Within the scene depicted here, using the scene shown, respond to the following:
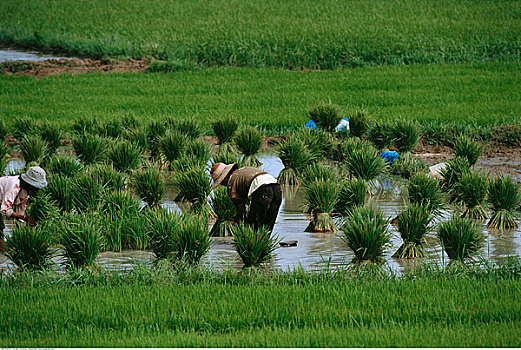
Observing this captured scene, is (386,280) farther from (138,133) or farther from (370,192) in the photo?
(138,133)

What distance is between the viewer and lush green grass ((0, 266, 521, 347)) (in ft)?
18.2

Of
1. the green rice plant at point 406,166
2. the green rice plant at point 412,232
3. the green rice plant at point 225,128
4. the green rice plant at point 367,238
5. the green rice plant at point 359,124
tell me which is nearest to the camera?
the green rice plant at point 367,238

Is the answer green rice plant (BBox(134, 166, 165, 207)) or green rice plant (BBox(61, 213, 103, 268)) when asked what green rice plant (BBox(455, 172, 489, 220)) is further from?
green rice plant (BBox(61, 213, 103, 268))

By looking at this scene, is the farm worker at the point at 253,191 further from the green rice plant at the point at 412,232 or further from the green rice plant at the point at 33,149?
the green rice plant at the point at 33,149

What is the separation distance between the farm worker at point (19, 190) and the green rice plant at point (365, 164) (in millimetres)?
4637

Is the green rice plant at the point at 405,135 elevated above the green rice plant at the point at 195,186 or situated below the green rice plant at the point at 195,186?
above

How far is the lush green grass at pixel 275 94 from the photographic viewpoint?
1678 centimetres

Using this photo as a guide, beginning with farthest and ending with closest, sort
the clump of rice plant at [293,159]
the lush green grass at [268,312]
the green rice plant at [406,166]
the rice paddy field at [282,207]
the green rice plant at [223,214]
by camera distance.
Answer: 1. the green rice plant at [406,166]
2. the clump of rice plant at [293,159]
3. the green rice plant at [223,214]
4. the rice paddy field at [282,207]
5. the lush green grass at [268,312]

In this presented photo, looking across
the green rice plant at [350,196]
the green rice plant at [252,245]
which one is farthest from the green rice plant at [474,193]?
the green rice plant at [252,245]

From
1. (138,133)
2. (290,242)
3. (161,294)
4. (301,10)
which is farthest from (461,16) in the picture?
(161,294)

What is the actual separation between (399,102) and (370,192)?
7542mm

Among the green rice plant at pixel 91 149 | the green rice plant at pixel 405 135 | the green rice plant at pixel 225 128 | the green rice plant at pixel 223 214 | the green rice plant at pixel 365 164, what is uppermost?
the green rice plant at pixel 225 128

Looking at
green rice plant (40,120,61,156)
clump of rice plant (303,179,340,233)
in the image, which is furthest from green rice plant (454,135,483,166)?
green rice plant (40,120,61,156)

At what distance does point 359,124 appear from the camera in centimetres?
1388
